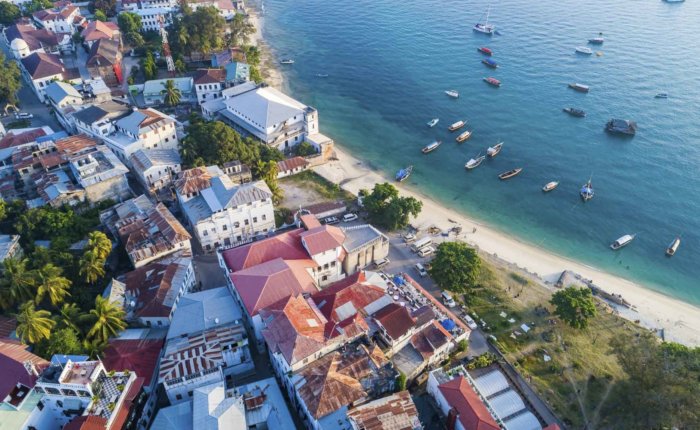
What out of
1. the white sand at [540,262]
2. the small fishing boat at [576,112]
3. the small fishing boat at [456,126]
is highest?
the small fishing boat at [576,112]

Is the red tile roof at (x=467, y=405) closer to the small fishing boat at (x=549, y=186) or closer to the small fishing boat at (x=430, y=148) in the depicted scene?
the small fishing boat at (x=549, y=186)

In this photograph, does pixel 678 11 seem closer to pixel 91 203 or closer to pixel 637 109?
pixel 637 109

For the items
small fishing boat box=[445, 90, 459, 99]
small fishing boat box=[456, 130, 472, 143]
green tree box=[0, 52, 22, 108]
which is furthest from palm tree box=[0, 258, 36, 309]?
small fishing boat box=[445, 90, 459, 99]

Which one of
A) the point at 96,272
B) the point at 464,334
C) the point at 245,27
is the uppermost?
the point at 245,27

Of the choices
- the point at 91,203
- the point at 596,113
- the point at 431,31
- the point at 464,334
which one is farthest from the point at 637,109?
the point at 91,203

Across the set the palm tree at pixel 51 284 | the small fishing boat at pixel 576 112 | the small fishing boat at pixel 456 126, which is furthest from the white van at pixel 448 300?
the small fishing boat at pixel 576 112
